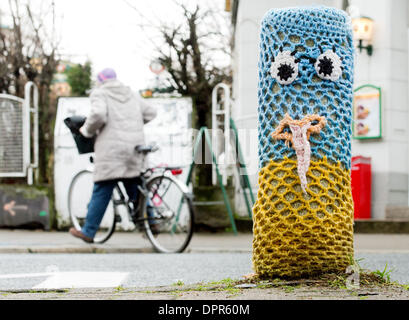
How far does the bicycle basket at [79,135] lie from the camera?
804 cm

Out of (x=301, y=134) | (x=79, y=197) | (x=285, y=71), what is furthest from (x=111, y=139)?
(x=301, y=134)

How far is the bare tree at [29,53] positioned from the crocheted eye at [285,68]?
13216 millimetres

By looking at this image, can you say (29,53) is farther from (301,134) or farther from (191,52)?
(301,134)

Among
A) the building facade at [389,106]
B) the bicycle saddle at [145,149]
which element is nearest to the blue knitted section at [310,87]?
the bicycle saddle at [145,149]

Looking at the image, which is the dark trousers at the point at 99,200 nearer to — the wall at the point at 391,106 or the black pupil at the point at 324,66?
the black pupil at the point at 324,66

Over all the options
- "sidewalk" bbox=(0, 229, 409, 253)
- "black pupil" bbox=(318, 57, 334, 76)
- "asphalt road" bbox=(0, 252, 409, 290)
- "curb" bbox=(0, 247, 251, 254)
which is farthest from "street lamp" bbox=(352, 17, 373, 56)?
"black pupil" bbox=(318, 57, 334, 76)

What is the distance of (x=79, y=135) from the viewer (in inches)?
318

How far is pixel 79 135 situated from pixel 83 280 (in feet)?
10.2

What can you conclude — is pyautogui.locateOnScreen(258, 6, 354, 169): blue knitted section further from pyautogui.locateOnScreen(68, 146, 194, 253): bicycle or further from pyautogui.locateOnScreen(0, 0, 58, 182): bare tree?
pyautogui.locateOnScreen(0, 0, 58, 182): bare tree

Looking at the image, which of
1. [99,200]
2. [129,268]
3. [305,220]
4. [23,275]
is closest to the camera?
[305,220]

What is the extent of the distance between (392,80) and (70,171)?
5.62 meters

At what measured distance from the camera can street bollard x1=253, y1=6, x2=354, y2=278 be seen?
368 centimetres
